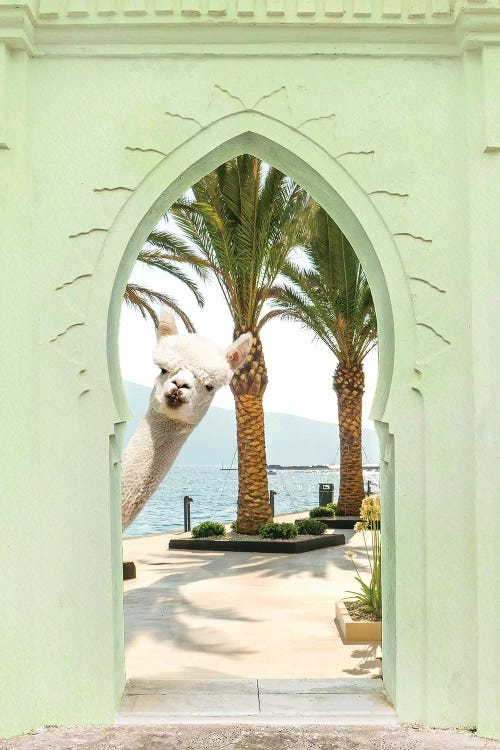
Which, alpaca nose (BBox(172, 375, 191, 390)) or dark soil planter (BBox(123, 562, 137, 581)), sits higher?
alpaca nose (BBox(172, 375, 191, 390))

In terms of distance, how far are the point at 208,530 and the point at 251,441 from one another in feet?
6.49

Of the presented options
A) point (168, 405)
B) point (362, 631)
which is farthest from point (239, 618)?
point (168, 405)

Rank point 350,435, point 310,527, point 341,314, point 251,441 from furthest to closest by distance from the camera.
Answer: point 350,435 < point 341,314 < point 251,441 < point 310,527

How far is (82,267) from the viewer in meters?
4.66

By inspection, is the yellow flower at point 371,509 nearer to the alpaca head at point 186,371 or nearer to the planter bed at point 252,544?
the alpaca head at point 186,371

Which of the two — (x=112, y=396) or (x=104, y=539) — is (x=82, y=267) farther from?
(x=104, y=539)

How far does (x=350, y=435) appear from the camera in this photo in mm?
20000

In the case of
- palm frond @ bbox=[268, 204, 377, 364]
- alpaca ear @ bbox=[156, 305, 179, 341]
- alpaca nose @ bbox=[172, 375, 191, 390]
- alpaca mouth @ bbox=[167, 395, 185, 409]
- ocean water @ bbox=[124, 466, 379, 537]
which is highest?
palm frond @ bbox=[268, 204, 377, 364]

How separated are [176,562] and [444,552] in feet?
30.0

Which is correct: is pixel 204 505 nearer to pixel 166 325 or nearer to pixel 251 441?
pixel 251 441

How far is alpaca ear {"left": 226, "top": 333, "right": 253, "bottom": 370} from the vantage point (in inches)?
259

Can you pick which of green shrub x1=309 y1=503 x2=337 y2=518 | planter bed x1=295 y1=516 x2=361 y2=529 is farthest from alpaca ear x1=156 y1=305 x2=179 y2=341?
green shrub x1=309 y1=503 x2=337 y2=518

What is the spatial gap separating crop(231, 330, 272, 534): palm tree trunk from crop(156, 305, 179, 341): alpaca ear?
918 cm

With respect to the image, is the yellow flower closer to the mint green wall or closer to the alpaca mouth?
the alpaca mouth
